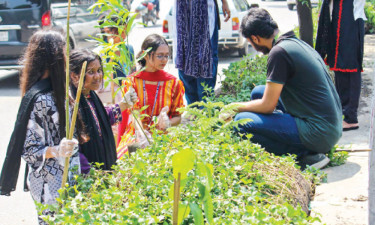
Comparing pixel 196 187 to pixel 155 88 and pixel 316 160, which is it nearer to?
pixel 316 160

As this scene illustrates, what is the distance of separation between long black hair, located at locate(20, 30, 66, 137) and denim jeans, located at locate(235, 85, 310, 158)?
5.16 feet

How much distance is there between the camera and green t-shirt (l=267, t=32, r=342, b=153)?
3873mm

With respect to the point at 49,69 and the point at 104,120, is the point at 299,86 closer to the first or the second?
the point at 104,120

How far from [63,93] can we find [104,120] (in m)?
0.49

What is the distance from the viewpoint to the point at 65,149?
2.61 metres

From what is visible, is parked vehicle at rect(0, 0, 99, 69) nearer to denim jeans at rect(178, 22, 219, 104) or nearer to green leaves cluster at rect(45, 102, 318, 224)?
denim jeans at rect(178, 22, 219, 104)

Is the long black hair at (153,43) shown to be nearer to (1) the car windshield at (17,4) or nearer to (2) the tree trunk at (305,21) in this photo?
(2) the tree trunk at (305,21)

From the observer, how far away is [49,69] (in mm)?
2936

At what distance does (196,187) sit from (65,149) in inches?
31.5

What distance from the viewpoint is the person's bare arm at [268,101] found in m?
3.91

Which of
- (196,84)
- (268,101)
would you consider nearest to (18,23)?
(196,84)

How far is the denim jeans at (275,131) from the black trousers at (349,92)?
150 centimetres

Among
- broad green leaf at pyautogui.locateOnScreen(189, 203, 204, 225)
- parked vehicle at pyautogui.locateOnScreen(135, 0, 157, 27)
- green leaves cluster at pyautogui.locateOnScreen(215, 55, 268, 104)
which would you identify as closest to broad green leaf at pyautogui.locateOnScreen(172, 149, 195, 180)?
broad green leaf at pyautogui.locateOnScreen(189, 203, 204, 225)

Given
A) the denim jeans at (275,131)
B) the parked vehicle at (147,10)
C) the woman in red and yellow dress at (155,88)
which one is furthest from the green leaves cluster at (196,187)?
the parked vehicle at (147,10)
